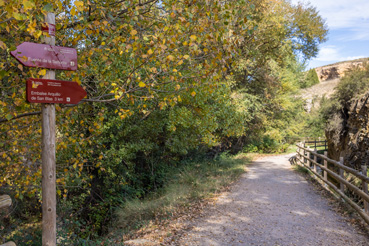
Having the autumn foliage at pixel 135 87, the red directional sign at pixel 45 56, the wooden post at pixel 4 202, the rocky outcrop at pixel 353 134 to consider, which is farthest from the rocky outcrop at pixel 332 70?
the wooden post at pixel 4 202

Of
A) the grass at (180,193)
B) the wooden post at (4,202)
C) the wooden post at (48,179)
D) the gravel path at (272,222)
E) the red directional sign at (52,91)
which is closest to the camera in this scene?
the wooden post at (4,202)

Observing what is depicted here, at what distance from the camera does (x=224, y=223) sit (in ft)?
21.8

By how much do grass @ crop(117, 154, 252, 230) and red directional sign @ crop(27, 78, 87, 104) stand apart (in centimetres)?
454

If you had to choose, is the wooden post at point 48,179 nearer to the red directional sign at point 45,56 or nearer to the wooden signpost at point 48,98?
the wooden signpost at point 48,98

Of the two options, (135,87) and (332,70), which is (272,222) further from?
(332,70)

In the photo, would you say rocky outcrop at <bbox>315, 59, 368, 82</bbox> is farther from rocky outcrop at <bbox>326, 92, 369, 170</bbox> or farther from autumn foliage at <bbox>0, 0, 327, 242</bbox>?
rocky outcrop at <bbox>326, 92, 369, 170</bbox>

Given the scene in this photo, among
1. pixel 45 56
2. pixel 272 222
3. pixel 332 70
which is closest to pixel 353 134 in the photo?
pixel 272 222

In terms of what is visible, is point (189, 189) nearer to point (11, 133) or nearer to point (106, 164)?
point (106, 164)

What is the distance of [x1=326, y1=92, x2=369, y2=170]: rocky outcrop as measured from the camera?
12.0 metres

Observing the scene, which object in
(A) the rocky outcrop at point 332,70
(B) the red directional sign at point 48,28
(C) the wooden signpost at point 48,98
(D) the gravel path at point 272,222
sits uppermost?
(A) the rocky outcrop at point 332,70

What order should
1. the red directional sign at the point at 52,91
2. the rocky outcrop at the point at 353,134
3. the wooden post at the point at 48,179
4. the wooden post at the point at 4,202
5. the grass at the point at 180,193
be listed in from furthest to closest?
the rocky outcrop at the point at 353,134 → the grass at the point at 180,193 → the wooden post at the point at 48,179 → the red directional sign at the point at 52,91 → the wooden post at the point at 4,202

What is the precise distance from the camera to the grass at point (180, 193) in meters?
7.89

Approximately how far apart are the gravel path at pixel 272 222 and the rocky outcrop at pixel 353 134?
12.8ft

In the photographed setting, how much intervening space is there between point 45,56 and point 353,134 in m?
13.5
